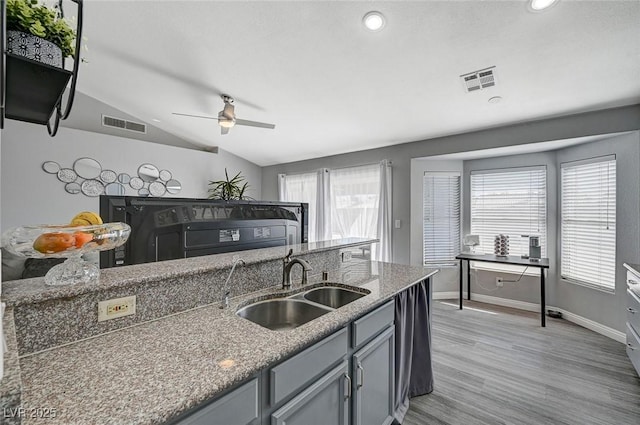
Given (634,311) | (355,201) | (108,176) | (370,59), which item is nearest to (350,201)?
(355,201)

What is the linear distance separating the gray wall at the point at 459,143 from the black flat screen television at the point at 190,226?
234cm

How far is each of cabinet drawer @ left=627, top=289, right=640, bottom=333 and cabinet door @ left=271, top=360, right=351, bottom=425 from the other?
2.45 m

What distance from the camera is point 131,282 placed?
3.58 ft

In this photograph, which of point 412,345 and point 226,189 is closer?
point 412,345

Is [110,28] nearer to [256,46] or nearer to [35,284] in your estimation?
[256,46]

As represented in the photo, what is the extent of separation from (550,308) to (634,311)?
158 centimetres

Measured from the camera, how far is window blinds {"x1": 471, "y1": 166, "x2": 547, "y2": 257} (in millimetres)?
3770

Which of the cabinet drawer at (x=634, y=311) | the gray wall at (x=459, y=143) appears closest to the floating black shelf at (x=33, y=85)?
the cabinet drawer at (x=634, y=311)

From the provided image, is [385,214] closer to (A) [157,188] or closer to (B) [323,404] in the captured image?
(B) [323,404]

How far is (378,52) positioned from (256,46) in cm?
113

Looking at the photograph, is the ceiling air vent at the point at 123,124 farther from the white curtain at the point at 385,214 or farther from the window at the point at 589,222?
the window at the point at 589,222

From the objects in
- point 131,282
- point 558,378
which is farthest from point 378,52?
point 558,378

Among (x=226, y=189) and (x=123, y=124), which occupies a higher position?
(x=123, y=124)

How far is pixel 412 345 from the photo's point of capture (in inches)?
77.7
